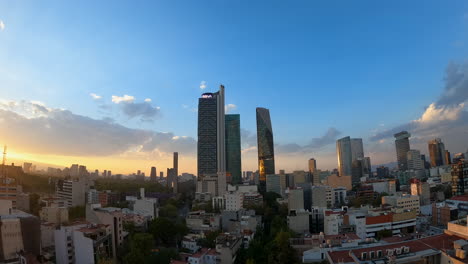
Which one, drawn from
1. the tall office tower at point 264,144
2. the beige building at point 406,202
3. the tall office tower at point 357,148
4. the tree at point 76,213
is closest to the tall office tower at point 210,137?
the tall office tower at point 264,144

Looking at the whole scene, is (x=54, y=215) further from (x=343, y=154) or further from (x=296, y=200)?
(x=343, y=154)

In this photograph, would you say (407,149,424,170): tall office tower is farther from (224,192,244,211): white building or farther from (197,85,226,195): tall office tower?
(224,192,244,211): white building

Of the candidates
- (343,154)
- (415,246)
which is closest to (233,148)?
(343,154)

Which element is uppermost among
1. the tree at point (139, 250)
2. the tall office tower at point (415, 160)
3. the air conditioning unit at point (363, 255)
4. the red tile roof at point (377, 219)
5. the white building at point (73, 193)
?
the tall office tower at point (415, 160)

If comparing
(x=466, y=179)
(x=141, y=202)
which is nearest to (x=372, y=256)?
(x=141, y=202)

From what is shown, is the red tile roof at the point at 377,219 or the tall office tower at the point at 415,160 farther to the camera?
the tall office tower at the point at 415,160

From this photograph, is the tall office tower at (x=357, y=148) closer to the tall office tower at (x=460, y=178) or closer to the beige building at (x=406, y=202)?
the tall office tower at (x=460, y=178)
